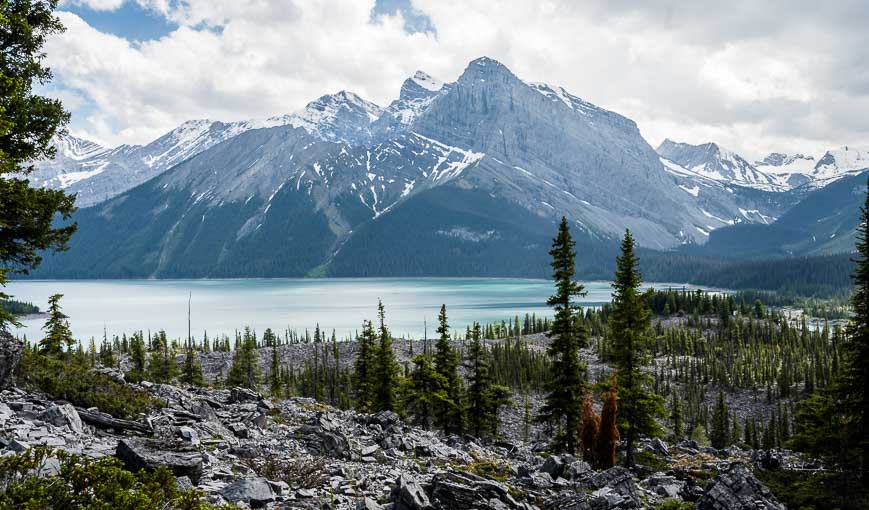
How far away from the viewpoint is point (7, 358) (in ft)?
59.2

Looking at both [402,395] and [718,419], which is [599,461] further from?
[718,419]

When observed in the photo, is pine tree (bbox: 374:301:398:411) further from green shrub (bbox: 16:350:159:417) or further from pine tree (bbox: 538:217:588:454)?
green shrub (bbox: 16:350:159:417)

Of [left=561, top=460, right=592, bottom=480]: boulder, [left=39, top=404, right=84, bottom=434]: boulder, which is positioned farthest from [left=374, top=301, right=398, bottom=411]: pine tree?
[left=39, top=404, right=84, bottom=434]: boulder

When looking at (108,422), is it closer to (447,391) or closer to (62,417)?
(62,417)

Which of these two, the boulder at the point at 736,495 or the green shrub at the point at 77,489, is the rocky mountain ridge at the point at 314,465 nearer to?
the boulder at the point at 736,495

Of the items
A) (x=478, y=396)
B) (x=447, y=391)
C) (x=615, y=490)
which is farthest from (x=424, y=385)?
(x=615, y=490)

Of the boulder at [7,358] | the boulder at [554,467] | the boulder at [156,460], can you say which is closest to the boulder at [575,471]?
the boulder at [554,467]

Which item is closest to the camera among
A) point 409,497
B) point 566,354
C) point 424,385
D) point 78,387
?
point 409,497

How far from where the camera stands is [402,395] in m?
49.3

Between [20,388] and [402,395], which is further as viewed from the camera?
[402,395]

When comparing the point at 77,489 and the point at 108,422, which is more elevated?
the point at 77,489

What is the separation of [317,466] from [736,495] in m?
13.4

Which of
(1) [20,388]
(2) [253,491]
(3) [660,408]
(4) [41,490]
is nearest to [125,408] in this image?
(1) [20,388]

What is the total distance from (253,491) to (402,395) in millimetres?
36753
